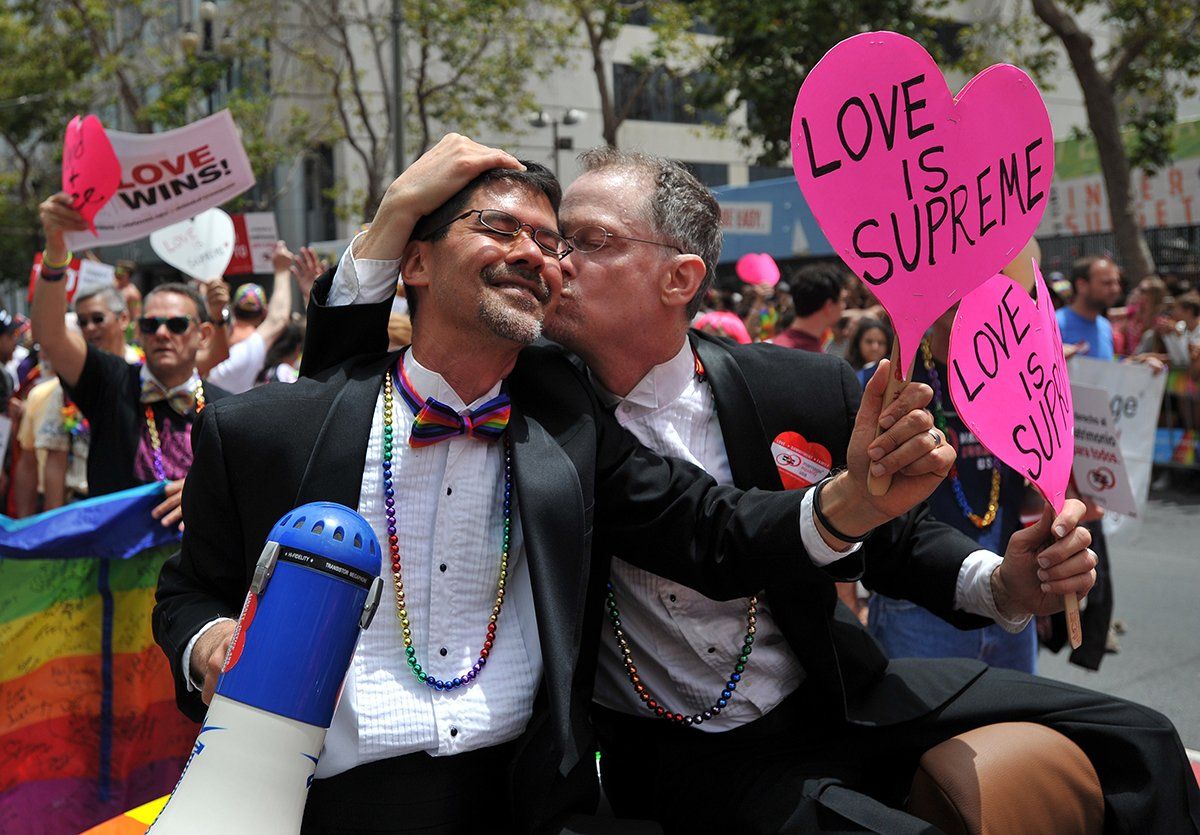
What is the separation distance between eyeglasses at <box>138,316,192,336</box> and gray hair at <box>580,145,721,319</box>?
2303 millimetres

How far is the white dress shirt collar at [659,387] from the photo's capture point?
246cm

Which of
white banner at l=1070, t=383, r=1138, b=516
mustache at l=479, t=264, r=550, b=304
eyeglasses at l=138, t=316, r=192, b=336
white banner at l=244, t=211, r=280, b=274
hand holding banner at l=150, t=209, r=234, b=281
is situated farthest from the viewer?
white banner at l=244, t=211, r=280, b=274

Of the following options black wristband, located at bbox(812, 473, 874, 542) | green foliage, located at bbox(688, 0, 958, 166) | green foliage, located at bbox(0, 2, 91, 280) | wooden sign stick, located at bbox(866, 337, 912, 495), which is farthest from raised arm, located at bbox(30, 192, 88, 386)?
green foliage, located at bbox(0, 2, 91, 280)

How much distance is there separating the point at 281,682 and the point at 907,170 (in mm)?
1247

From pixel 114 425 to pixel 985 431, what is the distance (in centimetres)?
330

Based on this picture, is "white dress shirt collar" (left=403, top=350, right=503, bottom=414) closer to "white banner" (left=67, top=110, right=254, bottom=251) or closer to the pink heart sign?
the pink heart sign

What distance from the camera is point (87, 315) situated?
569 cm

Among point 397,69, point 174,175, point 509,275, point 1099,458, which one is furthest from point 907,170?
point 397,69

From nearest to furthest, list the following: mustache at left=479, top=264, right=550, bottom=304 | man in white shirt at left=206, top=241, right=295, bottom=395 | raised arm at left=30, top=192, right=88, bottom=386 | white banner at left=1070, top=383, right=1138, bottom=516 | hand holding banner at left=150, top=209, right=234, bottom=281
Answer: mustache at left=479, top=264, right=550, bottom=304 → white banner at left=1070, top=383, right=1138, bottom=516 → raised arm at left=30, top=192, right=88, bottom=386 → man in white shirt at left=206, top=241, right=295, bottom=395 → hand holding banner at left=150, top=209, right=234, bottom=281

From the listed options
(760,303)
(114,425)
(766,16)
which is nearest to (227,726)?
(114,425)

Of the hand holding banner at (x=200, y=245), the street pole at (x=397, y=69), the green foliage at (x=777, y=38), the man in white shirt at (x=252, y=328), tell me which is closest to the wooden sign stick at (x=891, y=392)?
the man in white shirt at (x=252, y=328)

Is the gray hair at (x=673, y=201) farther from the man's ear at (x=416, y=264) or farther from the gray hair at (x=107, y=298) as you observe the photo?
the gray hair at (x=107, y=298)

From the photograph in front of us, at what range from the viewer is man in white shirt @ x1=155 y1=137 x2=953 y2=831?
6.57 ft

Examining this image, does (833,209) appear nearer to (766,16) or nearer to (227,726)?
(227,726)
